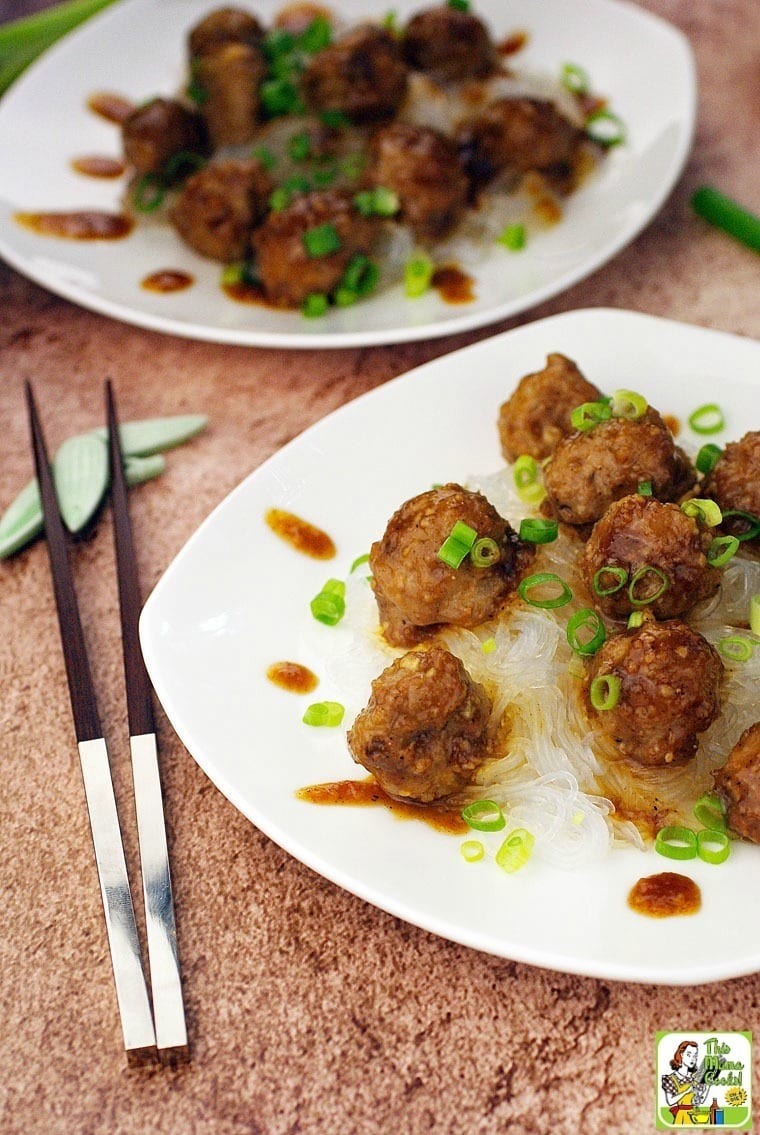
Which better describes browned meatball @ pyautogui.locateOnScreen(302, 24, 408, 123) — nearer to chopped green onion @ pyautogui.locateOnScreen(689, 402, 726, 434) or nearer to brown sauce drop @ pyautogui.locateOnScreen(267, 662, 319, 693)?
chopped green onion @ pyautogui.locateOnScreen(689, 402, 726, 434)

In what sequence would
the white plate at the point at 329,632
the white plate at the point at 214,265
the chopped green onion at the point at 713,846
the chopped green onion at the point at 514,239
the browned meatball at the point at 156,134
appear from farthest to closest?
the browned meatball at the point at 156,134, the chopped green onion at the point at 514,239, the white plate at the point at 214,265, the chopped green onion at the point at 713,846, the white plate at the point at 329,632

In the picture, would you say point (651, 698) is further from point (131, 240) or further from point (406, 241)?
point (131, 240)

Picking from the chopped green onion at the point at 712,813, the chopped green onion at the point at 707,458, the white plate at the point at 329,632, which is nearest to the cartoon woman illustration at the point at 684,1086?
the white plate at the point at 329,632

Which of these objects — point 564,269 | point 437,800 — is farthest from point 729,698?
point 564,269

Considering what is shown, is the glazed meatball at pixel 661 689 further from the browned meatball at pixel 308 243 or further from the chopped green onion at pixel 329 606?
the browned meatball at pixel 308 243

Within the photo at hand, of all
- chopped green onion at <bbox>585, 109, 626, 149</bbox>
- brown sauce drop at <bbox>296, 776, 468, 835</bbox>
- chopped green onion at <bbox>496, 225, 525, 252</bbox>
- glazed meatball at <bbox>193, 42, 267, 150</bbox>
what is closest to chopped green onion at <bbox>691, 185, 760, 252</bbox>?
chopped green onion at <bbox>585, 109, 626, 149</bbox>
